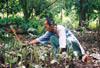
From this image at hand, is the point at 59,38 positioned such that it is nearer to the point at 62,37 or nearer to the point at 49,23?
the point at 62,37

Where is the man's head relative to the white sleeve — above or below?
above

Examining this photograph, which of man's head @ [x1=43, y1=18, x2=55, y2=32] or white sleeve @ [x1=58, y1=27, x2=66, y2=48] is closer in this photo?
man's head @ [x1=43, y1=18, x2=55, y2=32]

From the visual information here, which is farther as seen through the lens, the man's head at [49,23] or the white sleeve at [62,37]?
the white sleeve at [62,37]

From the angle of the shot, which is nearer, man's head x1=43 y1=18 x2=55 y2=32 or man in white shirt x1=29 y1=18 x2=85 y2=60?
man's head x1=43 y1=18 x2=55 y2=32

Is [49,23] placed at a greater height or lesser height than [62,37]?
greater

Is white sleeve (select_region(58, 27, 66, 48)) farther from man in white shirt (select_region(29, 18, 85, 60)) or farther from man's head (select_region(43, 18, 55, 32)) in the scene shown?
man's head (select_region(43, 18, 55, 32))

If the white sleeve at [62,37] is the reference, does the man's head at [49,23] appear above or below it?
above

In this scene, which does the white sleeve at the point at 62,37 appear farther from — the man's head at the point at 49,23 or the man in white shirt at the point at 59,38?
the man's head at the point at 49,23

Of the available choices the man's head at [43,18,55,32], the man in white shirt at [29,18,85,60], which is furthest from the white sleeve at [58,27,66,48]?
the man's head at [43,18,55,32]

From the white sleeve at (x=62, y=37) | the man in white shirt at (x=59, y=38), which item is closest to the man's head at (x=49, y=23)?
the man in white shirt at (x=59, y=38)

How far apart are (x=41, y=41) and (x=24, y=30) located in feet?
11.7

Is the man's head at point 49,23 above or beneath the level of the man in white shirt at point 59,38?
above

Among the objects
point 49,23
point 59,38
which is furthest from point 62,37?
point 49,23

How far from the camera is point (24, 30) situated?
6.95 m
